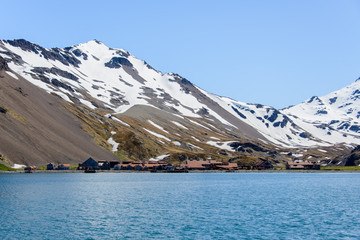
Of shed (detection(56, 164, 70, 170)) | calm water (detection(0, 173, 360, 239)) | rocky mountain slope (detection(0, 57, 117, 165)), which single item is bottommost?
calm water (detection(0, 173, 360, 239))

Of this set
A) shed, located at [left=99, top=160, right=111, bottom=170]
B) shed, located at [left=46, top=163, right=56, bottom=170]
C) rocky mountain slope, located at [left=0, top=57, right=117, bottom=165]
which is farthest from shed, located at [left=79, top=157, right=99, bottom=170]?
shed, located at [left=46, top=163, right=56, bottom=170]

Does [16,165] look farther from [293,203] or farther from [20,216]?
[293,203]

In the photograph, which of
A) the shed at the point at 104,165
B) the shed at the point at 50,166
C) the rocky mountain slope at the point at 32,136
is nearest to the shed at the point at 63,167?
the shed at the point at 50,166

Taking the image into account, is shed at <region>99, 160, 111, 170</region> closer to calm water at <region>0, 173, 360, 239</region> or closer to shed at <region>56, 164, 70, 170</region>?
shed at <region>56, 164, 70, 170</region>

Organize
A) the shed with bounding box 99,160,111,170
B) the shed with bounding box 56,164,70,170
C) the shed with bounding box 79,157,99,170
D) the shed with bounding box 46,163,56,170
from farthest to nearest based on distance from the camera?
1. the shed with bounding box 99,160,111,170
2. the shed with bounding box 79,157,99,170
3. the shed with bounding box 56,164,70,170
4. the shed with bounding box 46,163,56,170

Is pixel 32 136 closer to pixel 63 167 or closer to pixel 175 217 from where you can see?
pixel 63 167

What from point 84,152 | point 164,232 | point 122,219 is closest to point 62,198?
point 122,219

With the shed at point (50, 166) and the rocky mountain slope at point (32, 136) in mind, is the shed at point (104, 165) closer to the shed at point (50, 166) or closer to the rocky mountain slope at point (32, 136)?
the rocky mountain slope at point (32, 136)

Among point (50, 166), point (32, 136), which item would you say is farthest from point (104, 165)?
point (32, 136)

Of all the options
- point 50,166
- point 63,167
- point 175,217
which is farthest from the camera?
point 63,167

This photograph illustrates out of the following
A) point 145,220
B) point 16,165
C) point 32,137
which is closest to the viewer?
point 145,220

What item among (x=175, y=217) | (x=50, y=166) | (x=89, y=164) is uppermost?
(x=89, y=164)

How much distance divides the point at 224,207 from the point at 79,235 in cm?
2901

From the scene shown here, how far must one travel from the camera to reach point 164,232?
46562 mm
